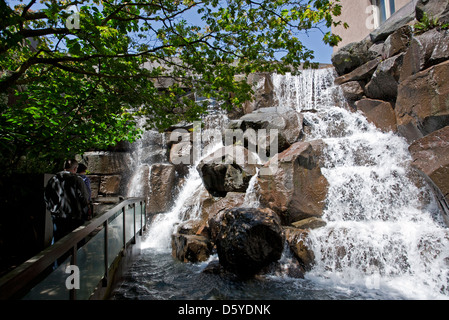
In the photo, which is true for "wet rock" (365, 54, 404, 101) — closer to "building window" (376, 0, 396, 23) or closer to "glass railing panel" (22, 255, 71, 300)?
"building window" (376, 0, 396, 23)

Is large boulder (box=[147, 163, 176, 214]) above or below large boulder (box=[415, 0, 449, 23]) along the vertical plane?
below

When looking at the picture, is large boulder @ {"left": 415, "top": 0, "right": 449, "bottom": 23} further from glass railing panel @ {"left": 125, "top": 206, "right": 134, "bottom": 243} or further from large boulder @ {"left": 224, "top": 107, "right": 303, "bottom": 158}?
glass railing panel @ {"left": 125, "top": 206, "right": 134, "bottom": 243}

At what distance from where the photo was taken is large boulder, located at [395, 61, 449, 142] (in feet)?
24.3

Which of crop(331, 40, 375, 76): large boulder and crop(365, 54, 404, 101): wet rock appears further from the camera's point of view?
crop(331, 40, 375, 76): large boulder

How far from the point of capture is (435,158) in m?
6.62

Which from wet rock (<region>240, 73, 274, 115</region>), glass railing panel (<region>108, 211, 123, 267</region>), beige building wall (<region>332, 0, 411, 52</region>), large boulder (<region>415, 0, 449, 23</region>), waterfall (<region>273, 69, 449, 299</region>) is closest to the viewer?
glass railing panel (<region>108, 211, 123, 267</region>)

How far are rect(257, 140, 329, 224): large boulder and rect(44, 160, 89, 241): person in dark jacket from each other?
5219 millimetres

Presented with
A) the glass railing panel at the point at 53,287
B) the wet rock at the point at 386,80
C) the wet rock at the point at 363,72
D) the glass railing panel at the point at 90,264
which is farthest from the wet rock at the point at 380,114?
the glass railing panel at the point at 53,287

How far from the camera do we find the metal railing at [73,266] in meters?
1.67

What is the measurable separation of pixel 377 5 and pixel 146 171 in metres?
18.8

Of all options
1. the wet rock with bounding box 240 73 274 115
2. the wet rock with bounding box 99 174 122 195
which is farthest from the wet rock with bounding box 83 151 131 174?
the wet rock with bounding box 240 73 274 115

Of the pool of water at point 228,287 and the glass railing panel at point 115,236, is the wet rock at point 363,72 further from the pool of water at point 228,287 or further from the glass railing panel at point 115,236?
the glass railing panel at point 115,236

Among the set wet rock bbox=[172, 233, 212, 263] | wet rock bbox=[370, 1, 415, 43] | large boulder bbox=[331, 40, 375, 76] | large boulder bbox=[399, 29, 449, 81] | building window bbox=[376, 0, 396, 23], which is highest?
building window bbox=[376, 0, 396, 23]

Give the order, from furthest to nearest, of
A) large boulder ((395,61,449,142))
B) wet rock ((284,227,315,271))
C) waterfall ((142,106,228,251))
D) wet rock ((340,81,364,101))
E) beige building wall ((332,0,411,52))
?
beige building wall ((332,0,411,52)) < wet rock ((340,81,364,101)) < waterfall ((142,106,228,251)) < large boulder ((395,61,449,142)) < wet rock ((284,227,315,271))
